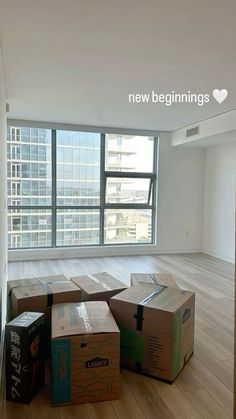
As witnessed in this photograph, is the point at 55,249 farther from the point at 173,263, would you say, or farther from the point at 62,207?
the point at 173,263

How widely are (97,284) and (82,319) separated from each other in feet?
2.23

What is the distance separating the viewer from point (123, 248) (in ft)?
21.3

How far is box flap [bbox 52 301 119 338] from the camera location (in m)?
2.01

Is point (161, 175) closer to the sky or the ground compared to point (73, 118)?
closer to the ground

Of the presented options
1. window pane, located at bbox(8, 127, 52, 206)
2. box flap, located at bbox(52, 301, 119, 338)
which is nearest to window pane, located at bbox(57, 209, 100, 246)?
window pane, located at bbox(8, 127, 52, 206)

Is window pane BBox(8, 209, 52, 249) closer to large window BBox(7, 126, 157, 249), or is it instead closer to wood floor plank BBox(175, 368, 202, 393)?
large window BBox(7, 126, 157, 249)

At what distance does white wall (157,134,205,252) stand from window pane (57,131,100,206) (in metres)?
1.37

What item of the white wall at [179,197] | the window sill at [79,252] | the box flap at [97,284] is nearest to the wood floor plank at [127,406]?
the box flap at [97,284]

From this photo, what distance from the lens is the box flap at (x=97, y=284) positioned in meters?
2.71

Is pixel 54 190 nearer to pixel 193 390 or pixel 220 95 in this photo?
pixel 220 95

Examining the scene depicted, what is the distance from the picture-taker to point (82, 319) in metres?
2.15

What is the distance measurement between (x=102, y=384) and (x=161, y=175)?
16.6 feet

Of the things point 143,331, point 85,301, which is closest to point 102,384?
point 143,331

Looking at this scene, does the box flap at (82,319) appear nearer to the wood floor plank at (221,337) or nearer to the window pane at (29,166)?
the wood floor plank at (221,337)
